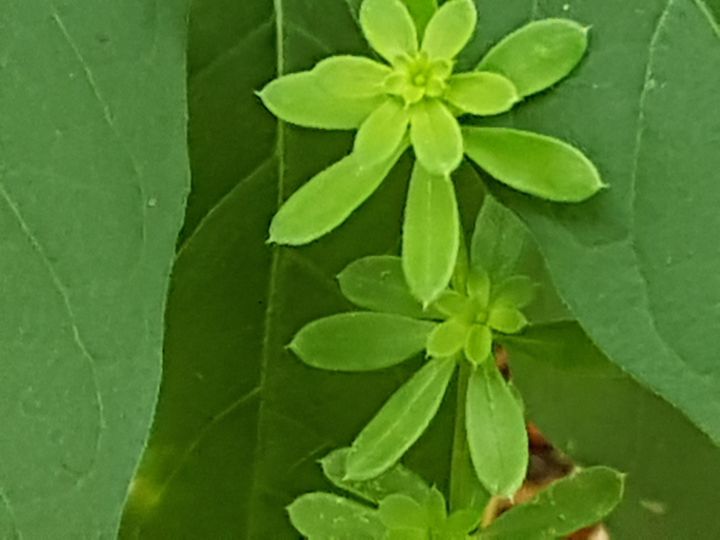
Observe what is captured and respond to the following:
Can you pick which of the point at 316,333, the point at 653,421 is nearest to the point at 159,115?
the point at 316,333

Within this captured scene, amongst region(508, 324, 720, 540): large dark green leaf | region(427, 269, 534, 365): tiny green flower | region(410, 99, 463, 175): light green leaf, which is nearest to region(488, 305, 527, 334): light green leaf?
region(427, 269, 534, 365): tiny green flower

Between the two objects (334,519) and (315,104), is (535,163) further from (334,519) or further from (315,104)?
(334,519)

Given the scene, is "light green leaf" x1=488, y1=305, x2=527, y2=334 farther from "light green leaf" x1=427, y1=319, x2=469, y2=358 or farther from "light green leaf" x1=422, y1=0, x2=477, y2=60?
"light green leaf" x1=422, y1=0, x2=477, y2=60

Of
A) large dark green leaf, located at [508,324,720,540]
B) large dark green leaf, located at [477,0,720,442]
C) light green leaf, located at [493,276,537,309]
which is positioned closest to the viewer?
large dark green leaf, located at [477,0,720,442]

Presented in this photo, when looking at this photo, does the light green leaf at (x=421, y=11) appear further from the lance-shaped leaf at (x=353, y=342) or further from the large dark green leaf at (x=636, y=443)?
the large dark green leaf at (x=636, y=443)

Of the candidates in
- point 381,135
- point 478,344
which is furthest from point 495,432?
point 381,135

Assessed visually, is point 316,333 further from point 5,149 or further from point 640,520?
point 640,520
